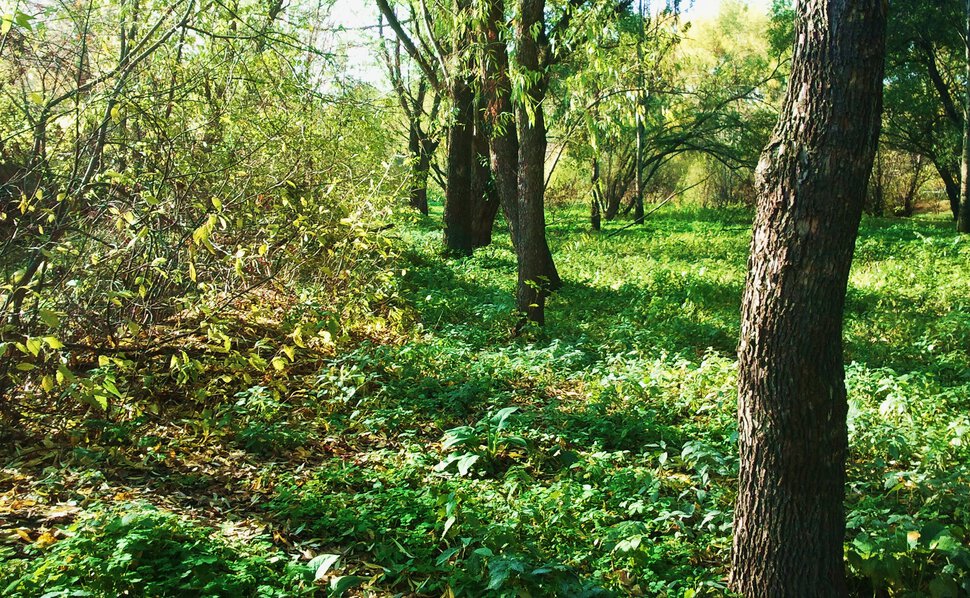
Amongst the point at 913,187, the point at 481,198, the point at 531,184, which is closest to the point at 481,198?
the point at 481,198

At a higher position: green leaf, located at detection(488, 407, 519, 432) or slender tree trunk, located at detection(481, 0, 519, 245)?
slender tree trunk, located at detection(481, 0, 519, 245)

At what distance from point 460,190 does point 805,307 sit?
36.9 feet

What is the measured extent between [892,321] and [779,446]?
6.08 m

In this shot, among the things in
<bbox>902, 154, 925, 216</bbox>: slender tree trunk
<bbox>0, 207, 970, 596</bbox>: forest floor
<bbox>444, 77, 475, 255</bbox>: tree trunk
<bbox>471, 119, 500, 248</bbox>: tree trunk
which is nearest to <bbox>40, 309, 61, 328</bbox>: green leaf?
<bbox>0, 207, 970, 596</bbox>: forest floor

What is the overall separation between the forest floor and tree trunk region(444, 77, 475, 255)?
20.2ft

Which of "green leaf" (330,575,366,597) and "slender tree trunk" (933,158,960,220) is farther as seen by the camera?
"slender tree trunk" (933,158,960,220)

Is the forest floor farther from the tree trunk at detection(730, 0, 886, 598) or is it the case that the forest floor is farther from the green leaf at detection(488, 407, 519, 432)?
the tree trunk at detection(730, 0, 886, 598)

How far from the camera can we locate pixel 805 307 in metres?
2.71

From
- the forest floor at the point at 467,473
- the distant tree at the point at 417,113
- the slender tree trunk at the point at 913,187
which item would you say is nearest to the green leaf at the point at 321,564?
the forest floor at the point at 467,473

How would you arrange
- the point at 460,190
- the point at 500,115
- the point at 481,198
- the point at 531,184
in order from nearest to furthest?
the point at 531,184 → the point at 500,115 → the point at 460,190 → the point at 481,198

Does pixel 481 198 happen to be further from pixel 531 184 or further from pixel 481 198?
pixel 531 184

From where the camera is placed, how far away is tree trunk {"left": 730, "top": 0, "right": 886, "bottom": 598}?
258 cm

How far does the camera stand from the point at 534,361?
6387mm

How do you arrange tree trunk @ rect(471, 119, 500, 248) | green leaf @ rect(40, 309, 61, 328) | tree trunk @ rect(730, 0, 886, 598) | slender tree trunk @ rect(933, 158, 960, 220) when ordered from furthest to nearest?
1. slender tree trunk @ rect(933, 158, 960, 220)
2. tree trunk @ rect(471, 119, 500, 248)
3. green leaf @ rect(40, 309, 61, 328)
4. tree trunk @ rect(730, 0, 886, 598)
